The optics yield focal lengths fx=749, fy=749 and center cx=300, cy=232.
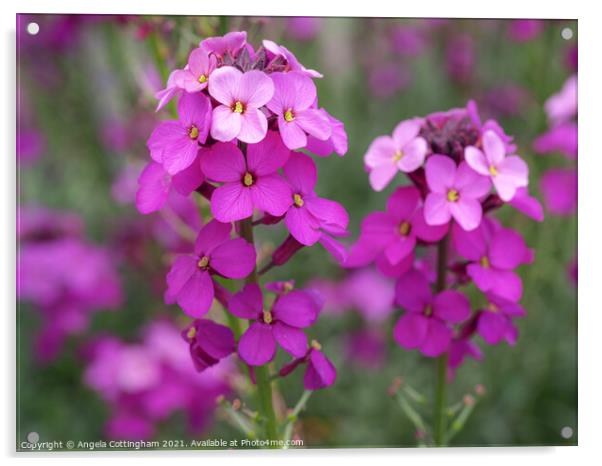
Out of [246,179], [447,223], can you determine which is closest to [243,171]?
[246,179]

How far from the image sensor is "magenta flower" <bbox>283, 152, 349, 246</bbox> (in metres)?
1.02

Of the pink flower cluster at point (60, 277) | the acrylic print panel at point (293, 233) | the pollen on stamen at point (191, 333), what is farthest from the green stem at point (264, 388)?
the pink flower cluster at point (60, 277)

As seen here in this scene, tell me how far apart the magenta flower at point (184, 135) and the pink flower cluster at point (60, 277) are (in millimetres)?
956

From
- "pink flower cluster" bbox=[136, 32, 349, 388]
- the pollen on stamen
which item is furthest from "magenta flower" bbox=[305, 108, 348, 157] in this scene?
the pollen on stamen

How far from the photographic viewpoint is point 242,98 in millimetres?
982

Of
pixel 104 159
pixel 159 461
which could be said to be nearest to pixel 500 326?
pixel 159 461

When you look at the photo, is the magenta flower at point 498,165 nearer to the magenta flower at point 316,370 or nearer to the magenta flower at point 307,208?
the magenta flower at point 307,208

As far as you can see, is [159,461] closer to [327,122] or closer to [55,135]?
[327,122]

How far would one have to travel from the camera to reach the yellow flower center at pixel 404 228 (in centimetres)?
123

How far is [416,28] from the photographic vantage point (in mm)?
2057

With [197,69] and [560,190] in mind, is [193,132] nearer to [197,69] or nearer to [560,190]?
[197,69]

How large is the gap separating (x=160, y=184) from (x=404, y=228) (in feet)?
1.33

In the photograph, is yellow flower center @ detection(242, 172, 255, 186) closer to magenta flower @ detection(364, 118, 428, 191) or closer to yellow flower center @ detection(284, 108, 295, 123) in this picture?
yellow flower center @ detection(284, 108, 295, 123)

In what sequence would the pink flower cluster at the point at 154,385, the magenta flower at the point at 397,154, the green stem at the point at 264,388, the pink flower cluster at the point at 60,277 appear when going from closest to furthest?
the green stem at the point at 264,388
the magenta flower at the point at 397,154
the pink flower cluster at the point at 154,385
the pink flower cluster at the point at 60,277
